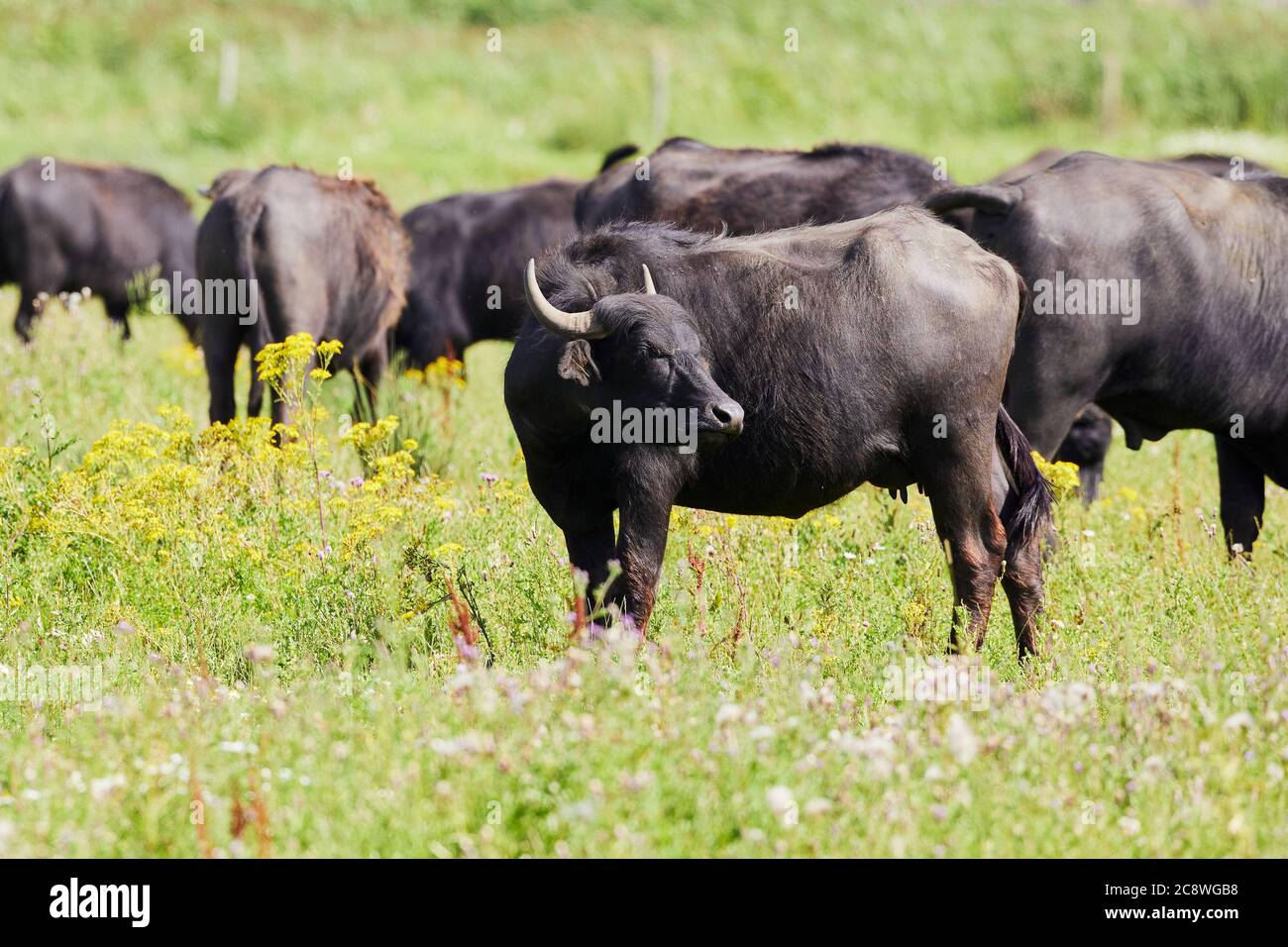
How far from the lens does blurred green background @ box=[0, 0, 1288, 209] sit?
28.0 metres

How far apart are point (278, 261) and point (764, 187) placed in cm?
322

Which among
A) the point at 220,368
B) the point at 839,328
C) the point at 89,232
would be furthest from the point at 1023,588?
the point at 89,232

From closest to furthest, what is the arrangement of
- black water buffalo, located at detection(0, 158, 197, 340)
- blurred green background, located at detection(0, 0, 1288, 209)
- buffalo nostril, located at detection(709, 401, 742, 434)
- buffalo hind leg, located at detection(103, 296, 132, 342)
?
buffalo nostril, located at detection(709, 401, 742, 434)
black water buffalo, located at detection(0, 158, 197, 340)
buffalo hind leg, located at detection(103, 296, 132, 342)
blurred green background, located at detection(0, 0, 1288, 209)

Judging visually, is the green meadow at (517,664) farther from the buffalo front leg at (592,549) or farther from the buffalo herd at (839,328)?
the buffalo herd at (839,328)

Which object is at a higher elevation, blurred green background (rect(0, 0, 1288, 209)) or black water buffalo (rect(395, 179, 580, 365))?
blurred green background (rect(0, 0, 1288, 209))

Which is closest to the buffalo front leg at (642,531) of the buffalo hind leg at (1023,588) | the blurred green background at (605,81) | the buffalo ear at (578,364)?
the buffalo ear at (578,364)

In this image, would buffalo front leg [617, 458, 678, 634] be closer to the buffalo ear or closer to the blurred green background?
the buffalo ear

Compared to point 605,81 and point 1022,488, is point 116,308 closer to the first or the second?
point 1022,488

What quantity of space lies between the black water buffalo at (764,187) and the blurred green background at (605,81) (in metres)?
15.3

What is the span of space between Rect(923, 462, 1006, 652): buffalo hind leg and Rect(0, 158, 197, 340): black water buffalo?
10.3m

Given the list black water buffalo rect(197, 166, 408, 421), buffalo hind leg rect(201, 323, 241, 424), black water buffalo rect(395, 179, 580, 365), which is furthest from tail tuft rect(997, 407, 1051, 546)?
black water buffalo rect(395, 179, 580, 365)

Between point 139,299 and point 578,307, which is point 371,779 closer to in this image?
point 578,307
